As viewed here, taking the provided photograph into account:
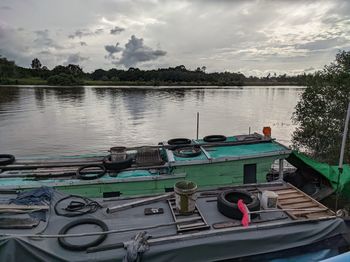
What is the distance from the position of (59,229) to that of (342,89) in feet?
38.5

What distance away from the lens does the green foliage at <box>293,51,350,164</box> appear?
37.1ft

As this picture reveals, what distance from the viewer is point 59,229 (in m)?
4.70

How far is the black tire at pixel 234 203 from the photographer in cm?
510

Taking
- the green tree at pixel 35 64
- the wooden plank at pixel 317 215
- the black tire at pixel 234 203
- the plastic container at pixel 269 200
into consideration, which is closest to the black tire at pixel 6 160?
the black tire at pixel 234 203

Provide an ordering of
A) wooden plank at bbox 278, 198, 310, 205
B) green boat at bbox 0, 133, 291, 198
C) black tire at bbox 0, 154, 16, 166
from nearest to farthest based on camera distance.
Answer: wooden plank at bbox 278, 198, 310, 205 → green boat at bbox 0, 133, 291, 198 → black tire at bbox 0, 154, 16, 166

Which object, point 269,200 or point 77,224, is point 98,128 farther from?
point 269,200

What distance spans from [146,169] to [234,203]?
10.9ft

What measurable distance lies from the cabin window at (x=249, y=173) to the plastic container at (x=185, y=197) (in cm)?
A: 353

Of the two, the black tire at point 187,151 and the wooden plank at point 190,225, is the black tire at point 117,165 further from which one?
the wooden plank at point 190,225

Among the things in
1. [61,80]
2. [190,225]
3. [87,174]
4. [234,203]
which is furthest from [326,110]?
[61,80]

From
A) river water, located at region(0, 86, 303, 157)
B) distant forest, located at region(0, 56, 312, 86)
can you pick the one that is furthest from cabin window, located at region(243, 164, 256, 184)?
distant forest, located at region(0, 56, 312, 86)

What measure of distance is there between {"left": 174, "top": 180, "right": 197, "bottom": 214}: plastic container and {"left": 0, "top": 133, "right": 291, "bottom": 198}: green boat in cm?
233

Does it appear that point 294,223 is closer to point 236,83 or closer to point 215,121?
point 215,121

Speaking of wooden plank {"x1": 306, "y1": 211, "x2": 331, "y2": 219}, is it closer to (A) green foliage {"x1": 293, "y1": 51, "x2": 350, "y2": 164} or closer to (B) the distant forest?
(A) green foliage {"x1": 293, "y1": 51, "x2": 350, "y2": 164}
